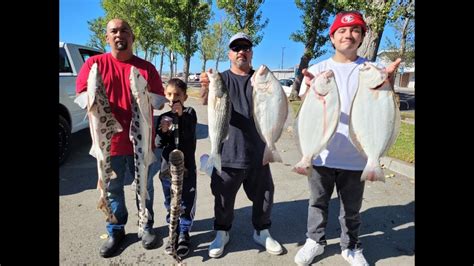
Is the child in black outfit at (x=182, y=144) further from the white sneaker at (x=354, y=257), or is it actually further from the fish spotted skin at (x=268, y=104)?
the white sneaker at (x=354, y=257)

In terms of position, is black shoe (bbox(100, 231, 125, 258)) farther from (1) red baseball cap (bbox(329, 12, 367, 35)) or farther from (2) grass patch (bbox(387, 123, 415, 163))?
(2) grass patch (bbox(387, 123, 415, 163))

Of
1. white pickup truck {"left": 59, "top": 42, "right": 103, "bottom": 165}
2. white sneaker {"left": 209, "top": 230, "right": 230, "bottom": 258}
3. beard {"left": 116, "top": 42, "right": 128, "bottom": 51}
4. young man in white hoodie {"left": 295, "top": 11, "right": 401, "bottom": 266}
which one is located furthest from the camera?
white pickup truck {"left": 59, "top": 42, "right": 103, "bottom": 165}

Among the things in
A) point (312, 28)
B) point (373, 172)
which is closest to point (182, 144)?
point (373, 172)

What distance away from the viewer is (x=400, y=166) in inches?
231

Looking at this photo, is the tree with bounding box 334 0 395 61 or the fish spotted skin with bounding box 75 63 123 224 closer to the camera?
the fish spotted skin with bounding box 75 63 123 224

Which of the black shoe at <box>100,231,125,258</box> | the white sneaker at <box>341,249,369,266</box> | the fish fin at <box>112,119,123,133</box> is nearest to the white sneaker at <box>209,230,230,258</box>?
the black shoe at <box>100,231,125,258</box>

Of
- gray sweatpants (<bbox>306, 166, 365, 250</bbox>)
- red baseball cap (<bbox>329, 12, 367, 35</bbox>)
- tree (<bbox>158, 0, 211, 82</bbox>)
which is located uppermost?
tree (<bbox>158, 0, 211, 82</bbox>)

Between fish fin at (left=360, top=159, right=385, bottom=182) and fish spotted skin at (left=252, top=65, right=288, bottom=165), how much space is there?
2.53 feet

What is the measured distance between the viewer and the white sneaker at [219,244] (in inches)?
129

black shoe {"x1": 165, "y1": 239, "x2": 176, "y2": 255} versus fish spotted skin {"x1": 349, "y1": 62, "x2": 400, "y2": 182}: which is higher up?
fish spotted skin {"x1": 349, "y1": 62, "x2": 400, "y2": 182}

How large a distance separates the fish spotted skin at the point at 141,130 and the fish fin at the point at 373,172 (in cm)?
192

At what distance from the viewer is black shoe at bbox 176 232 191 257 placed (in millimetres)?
3295
